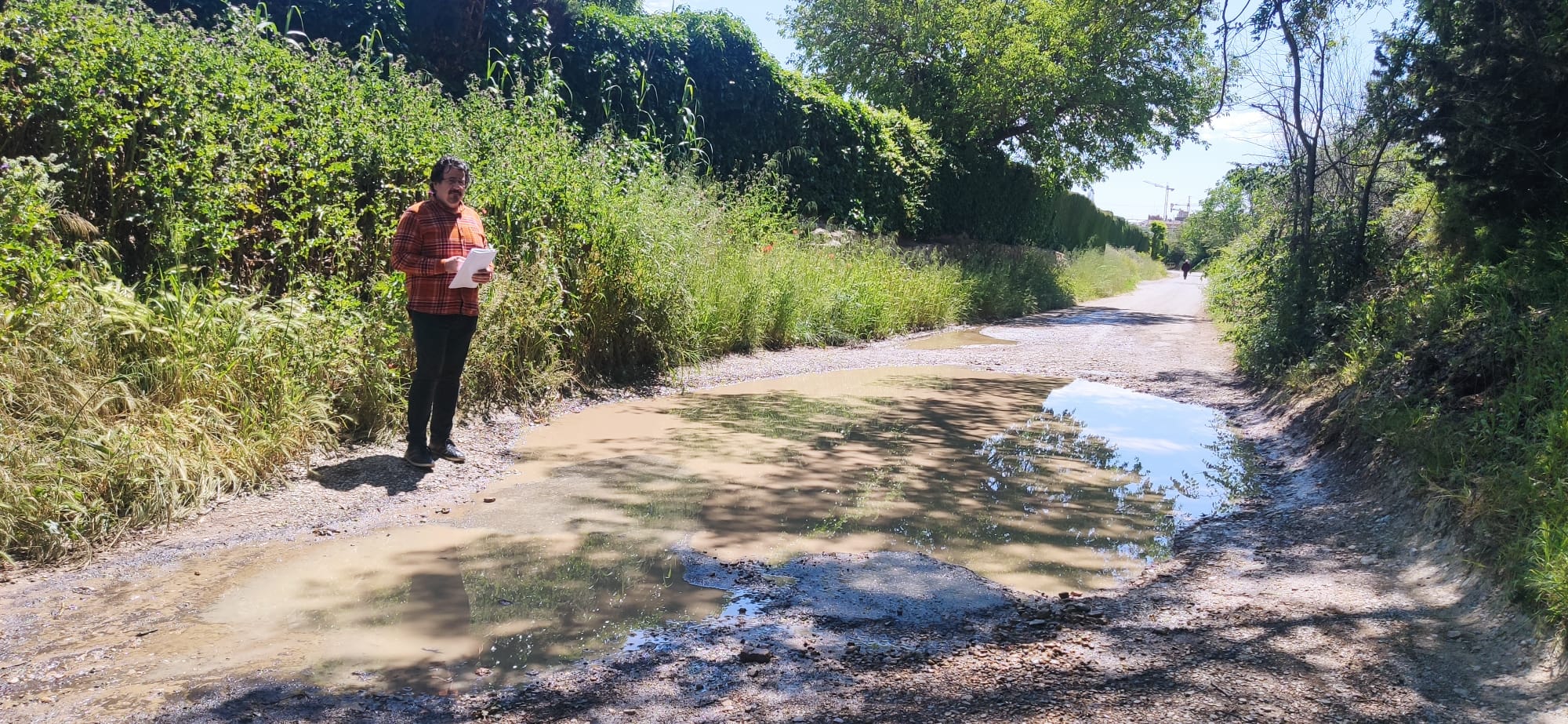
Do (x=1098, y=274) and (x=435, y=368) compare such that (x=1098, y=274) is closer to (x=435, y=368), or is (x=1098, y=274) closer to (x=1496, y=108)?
(x=1496, y=108)

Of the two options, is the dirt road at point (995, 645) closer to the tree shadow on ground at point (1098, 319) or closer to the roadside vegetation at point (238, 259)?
the roadside vegetation at point (238, 259)

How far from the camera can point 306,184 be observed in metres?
5.84

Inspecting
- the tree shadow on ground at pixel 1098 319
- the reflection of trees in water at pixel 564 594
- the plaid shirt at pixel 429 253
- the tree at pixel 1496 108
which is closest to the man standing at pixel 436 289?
the plaid shirt at pixel 429 253

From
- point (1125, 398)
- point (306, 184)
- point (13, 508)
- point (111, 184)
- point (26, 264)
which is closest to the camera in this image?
point (13, 508)

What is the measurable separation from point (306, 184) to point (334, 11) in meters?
4.78

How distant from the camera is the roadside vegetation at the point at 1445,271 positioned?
4.39m

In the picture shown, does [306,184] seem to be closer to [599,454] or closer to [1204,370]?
[599,454]

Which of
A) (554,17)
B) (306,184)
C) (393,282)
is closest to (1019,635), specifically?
(393,282)

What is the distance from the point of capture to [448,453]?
18.6ft

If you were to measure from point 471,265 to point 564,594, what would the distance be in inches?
86.4

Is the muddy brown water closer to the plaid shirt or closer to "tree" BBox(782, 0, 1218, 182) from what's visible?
the plaid shirt

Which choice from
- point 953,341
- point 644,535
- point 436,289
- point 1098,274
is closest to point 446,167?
point 436,289

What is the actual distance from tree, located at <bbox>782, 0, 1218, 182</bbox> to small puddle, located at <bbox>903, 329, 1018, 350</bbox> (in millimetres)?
7626

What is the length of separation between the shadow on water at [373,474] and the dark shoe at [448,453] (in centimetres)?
23
